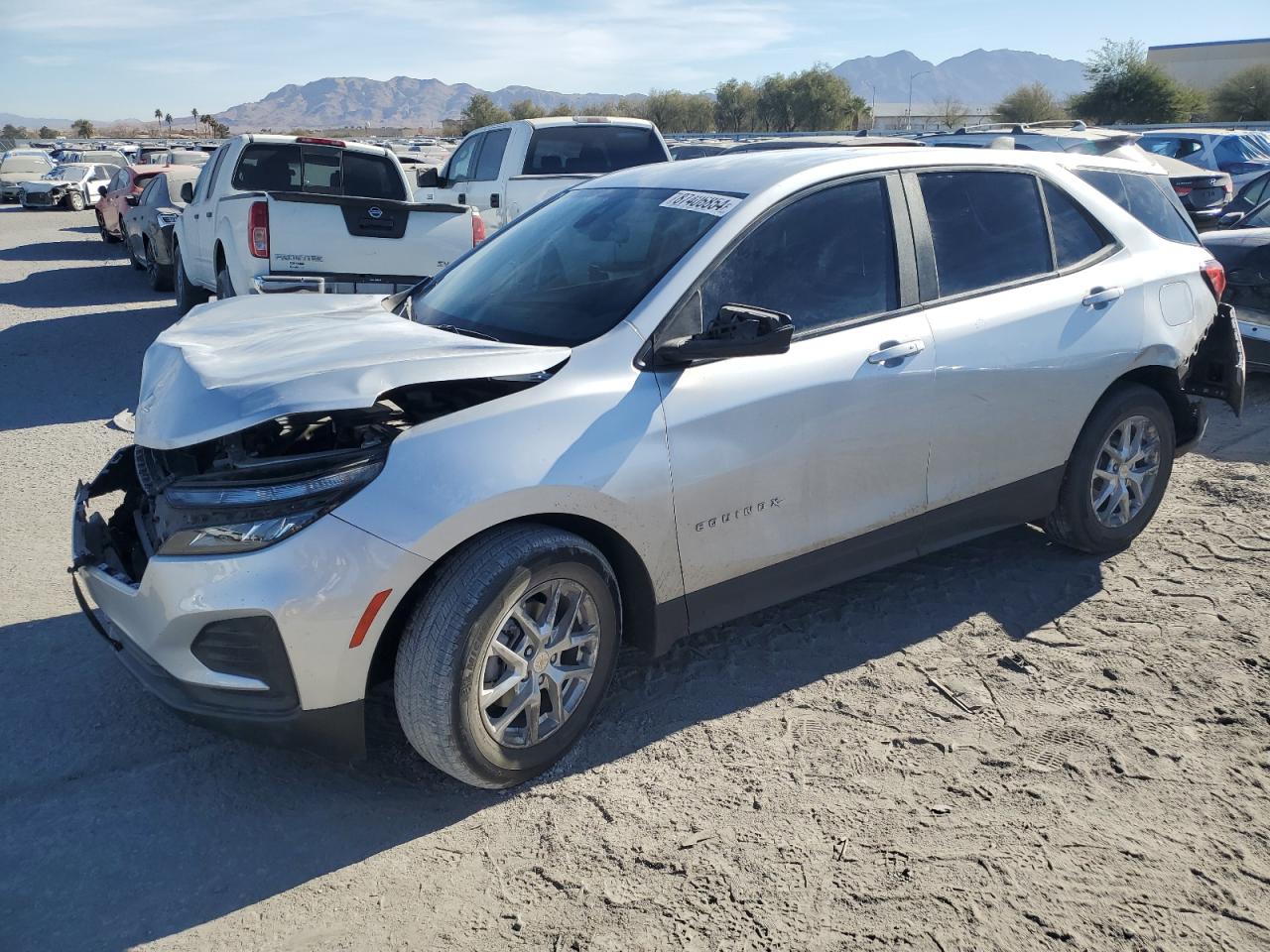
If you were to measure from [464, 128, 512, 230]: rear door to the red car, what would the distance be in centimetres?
689

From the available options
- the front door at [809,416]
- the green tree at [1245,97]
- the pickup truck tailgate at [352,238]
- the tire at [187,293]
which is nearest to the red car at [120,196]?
the tire at [187,293]

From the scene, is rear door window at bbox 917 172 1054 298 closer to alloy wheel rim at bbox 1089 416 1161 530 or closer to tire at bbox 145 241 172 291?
alloy wheel rim at bbox 1089 416 1161 530

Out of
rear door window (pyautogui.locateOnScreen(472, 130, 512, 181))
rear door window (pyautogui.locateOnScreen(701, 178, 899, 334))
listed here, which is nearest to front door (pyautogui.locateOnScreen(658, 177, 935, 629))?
rear door window (pyautogui.locateOnScreen(701, 178, 899, 334))

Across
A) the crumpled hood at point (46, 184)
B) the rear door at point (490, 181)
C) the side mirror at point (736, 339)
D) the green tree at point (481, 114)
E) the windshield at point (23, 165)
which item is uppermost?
the green tree at point (481, 114)

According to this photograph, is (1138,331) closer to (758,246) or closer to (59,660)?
(758,246)

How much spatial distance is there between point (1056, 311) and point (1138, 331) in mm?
535

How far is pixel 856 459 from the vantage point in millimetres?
3859

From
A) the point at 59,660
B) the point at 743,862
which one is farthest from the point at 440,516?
the point at 59,660

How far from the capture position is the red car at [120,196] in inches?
684

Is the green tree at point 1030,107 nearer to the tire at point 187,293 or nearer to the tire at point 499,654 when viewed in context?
the tire at point 187,293

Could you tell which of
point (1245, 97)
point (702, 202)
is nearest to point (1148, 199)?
point (702, 202)

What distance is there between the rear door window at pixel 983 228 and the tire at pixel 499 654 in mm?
1978

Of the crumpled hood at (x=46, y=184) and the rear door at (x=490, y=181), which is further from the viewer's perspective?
the crumpled hood at (x=46, y=184)

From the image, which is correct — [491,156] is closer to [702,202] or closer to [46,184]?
[702,202]
